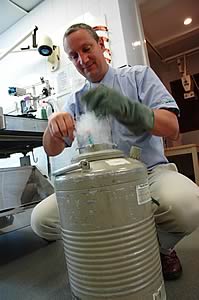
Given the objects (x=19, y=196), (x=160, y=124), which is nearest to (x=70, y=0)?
(x=19, y=196)

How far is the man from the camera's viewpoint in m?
0.71

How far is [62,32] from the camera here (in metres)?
2.20

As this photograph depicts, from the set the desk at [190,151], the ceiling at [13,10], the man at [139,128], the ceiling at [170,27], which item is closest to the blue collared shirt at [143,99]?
the man at [139,128]

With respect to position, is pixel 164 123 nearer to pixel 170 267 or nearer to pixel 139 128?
pixel 139 128

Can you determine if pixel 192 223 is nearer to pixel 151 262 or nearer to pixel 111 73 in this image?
pixel 151 262

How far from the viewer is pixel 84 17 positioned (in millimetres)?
2064

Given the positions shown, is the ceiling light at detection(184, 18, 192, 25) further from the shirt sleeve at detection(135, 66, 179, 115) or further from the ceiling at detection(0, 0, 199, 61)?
the shirt sleeve at detection(135, 66, 179, 115)

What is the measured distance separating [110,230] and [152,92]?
546 millimetres

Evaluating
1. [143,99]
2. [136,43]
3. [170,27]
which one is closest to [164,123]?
[143,99]

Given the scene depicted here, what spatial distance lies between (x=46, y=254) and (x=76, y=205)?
0.88 metres

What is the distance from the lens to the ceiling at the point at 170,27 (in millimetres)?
2596

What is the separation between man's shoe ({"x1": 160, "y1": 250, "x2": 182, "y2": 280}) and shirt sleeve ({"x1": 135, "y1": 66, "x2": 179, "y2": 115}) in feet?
1.69

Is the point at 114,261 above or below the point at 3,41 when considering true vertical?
below

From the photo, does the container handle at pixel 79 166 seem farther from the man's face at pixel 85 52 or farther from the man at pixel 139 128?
the man's face at pixel 85 52
